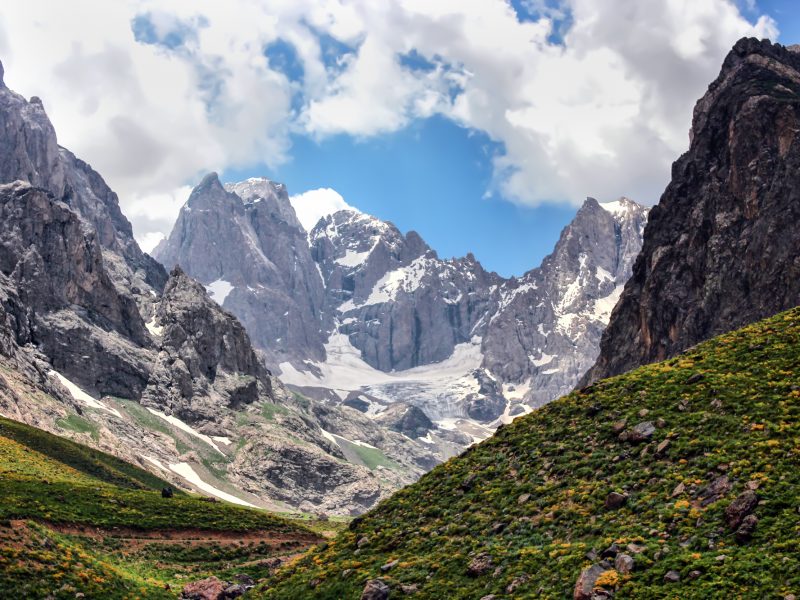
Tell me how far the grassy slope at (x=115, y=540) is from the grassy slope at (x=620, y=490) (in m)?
15.3

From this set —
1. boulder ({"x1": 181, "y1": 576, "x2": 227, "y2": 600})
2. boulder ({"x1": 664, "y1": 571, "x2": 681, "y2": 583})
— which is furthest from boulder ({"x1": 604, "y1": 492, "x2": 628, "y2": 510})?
boulder ({"x1": 181, "y1": 576, "x2": 227, "y2": 600})

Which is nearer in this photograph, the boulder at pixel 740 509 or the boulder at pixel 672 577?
the boulder at pixel 672 577

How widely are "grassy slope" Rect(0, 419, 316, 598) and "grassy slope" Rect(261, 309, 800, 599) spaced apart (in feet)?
50.0

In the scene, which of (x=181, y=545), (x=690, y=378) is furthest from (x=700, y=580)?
(x=181, y=545)

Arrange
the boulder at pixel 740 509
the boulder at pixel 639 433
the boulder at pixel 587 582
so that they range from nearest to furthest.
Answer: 1. the boulder at pixel 587 582
2. the boulder at pixel 740 509
3. the boulder at pixel 639 433

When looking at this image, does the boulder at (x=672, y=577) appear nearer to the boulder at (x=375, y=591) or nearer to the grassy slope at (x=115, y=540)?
the boulder at (x=375, y=591)

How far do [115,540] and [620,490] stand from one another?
5647cm

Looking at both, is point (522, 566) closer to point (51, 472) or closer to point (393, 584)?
point (393, 584)

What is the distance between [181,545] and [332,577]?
38.8 meters

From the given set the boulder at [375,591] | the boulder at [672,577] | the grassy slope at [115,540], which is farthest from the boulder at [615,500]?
the grassy slope at [115,540]

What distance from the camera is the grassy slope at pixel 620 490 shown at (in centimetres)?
3759

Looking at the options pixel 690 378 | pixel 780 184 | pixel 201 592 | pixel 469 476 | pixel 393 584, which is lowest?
pixel 201 592

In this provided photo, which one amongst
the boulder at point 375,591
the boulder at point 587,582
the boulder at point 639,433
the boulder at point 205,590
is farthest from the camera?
the boulder at point 205,590

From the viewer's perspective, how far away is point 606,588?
124 ft
